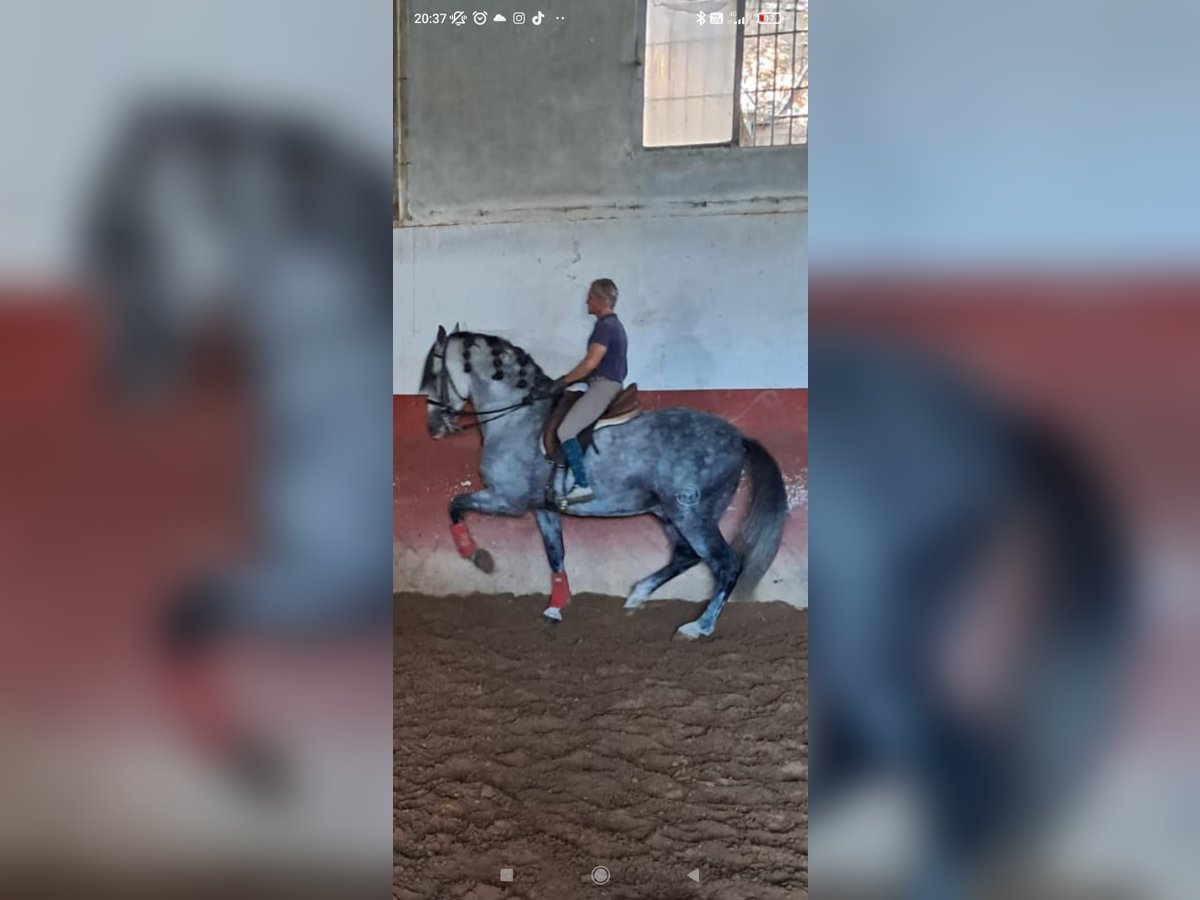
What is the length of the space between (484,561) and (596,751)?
0.35m

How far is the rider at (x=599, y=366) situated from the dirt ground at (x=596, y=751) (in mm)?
283

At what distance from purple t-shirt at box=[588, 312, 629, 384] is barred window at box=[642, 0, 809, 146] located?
282 millimetres

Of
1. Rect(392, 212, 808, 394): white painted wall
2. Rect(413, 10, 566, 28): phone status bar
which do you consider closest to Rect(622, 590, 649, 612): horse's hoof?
Rect(392, 212, 808, 394): white painted wall

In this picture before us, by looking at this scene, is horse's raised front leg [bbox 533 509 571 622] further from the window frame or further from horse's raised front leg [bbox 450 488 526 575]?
the window frame

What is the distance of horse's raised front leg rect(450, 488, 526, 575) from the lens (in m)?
1.19

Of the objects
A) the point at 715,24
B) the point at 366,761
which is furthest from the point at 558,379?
the point at 366,761

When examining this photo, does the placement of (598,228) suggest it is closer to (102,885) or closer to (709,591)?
(709,591)

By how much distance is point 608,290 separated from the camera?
1.16 meters

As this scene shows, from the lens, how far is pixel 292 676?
1238 mm

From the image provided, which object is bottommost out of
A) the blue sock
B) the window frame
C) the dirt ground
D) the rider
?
the dirt ground

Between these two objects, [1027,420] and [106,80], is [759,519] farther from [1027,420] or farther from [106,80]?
[106,80]

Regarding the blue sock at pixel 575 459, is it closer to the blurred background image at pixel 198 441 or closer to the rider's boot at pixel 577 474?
the rider's boot at pixel 577 474

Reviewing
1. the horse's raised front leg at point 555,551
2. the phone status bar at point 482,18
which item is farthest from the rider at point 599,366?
the phone status bar at point 482,18

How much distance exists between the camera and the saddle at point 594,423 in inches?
45.5
